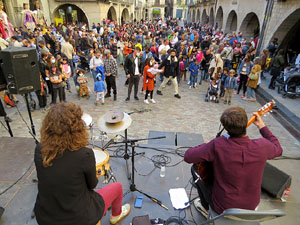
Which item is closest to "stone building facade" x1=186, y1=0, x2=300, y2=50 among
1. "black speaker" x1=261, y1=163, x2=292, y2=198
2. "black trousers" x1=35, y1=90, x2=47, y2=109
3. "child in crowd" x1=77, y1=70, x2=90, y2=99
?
"black speaker" x1=261, y1=163, x2=292, y2=198

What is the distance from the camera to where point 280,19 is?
11.2m

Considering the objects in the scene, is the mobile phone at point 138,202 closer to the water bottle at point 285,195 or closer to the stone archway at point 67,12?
the water bottle at point 285,195

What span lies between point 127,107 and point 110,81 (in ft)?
3.96

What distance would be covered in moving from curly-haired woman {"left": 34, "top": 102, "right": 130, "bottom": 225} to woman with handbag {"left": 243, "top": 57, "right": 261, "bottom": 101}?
7716 millimetres

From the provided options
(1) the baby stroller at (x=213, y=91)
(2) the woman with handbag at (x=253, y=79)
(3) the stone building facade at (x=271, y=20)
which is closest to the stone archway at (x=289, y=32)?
(3) the stone building facade at (x=271, y=20)

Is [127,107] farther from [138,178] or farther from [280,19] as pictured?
[280,19]

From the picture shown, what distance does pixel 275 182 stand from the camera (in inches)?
127

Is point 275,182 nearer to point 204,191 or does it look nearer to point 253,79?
point 204,191

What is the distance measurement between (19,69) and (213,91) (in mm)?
6488

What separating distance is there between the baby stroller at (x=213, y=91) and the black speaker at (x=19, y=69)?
6114 millimetres

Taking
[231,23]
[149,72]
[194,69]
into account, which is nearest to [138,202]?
[149,72]

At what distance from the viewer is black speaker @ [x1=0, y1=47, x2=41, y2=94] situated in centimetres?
368

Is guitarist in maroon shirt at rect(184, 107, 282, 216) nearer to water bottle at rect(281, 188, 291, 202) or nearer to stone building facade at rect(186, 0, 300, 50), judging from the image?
water bottle at rect(281, 188, 291, 202)

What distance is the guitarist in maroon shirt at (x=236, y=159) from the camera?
6.43 ft
